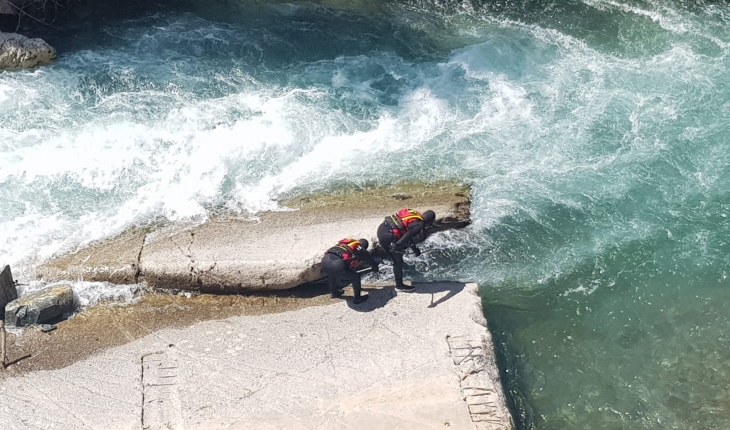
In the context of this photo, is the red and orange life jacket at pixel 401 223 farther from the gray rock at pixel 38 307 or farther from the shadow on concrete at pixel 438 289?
the gray rock at pixel 38 307

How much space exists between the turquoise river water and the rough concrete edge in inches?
24.6

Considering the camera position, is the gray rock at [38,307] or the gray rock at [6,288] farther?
the gray rock at [6,288]

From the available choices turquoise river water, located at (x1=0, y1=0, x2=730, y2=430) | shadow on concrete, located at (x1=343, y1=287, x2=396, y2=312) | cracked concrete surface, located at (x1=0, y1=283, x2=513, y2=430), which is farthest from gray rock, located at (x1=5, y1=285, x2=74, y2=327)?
shadow on concrete, located at (x1=343, y1=287, x2=396, y2=312)

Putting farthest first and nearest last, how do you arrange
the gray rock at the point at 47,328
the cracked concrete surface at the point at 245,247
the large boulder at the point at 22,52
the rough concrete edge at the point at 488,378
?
the large boulder at the point at 22,52, the cracked concrete surface at the point at 245,247, the gray rock at the point at 47,328, the rough concrete edge at the point at 488,378

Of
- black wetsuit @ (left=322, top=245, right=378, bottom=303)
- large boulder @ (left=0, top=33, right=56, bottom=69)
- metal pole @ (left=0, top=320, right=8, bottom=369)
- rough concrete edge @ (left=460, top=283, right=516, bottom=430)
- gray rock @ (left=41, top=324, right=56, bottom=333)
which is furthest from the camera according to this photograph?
large boulder @ (left=0, top=33, right=56, bottom=69)

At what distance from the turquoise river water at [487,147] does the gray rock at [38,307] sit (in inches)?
21.0

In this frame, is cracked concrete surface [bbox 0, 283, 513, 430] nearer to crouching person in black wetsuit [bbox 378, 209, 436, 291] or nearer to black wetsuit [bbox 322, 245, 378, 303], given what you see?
black wetsuit [bbox 322, 245, 378, 303]

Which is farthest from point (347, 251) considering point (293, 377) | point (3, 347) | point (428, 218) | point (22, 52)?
point (22, 52)

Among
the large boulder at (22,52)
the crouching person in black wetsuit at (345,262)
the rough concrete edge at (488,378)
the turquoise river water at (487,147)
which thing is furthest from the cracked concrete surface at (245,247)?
the large boulder at (22,52)

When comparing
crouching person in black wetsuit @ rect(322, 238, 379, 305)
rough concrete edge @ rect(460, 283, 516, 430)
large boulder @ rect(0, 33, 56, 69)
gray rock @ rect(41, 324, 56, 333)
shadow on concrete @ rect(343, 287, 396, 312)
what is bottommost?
gray rock @ rect(41, 324, 56, 333)

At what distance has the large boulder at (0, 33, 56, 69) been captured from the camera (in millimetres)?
17094

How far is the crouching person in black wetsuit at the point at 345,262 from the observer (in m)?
10.8

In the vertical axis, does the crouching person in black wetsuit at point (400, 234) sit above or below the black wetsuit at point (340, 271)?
above

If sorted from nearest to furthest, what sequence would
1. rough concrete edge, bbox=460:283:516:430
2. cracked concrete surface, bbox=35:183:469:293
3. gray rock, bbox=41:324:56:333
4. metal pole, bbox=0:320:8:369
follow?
rough concrete edge, bbox=460:283:516:430
metal pole, bbox=0:320:8:369
gray rock, bbox=41:324:56:333
cracked concrete surface, bbox=35:183:469:293
